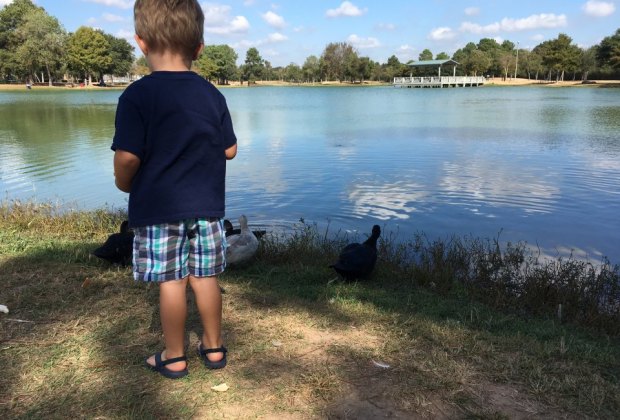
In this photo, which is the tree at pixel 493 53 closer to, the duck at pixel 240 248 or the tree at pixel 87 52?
the tree at pixel 87 52

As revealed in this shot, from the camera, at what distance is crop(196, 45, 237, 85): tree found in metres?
112

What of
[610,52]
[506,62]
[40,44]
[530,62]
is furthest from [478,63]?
[40,44]

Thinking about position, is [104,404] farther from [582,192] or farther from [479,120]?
[479,120]

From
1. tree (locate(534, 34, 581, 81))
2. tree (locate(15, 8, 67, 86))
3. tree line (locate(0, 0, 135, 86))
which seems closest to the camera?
tree (locate(15, 8, 67, 86))

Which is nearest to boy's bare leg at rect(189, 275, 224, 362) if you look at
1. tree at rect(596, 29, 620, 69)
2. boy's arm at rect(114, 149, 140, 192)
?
boy's arm at rect(114, 149, 140, 192)

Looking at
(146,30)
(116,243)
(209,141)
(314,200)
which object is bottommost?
(314,200)

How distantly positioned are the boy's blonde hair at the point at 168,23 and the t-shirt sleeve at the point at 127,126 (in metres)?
0.35

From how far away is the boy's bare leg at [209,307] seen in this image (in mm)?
2697

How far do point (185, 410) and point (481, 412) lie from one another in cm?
156

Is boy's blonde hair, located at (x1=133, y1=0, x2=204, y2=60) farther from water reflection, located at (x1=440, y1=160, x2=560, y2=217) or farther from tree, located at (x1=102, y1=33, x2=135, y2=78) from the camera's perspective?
tree, located at (x1=102, y1=33, x2=135, y2=78)

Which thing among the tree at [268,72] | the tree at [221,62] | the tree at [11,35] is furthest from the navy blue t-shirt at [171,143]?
the tree at [268,72]

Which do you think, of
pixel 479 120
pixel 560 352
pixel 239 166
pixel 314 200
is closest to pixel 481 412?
pixel 560 352

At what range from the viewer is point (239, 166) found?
13.7 meters

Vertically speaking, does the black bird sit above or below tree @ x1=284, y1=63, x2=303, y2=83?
below
